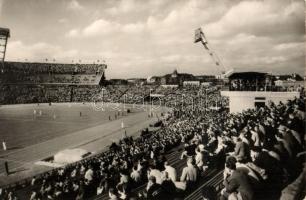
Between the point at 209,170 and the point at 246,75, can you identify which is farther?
the point at 246,75

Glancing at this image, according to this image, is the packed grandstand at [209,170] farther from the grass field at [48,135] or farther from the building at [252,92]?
the building at [252,92]

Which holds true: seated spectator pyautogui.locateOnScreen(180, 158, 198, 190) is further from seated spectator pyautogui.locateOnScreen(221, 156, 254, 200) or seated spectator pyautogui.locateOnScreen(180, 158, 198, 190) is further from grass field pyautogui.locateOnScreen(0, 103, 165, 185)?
grass field pyautogui.locateOnScreen(0, 103, 165, 185)

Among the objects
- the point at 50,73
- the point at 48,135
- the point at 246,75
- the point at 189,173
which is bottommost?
the point at 48,135

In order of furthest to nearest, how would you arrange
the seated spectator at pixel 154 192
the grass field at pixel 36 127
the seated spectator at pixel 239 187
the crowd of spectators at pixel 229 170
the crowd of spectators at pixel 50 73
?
1. the crowd of spectators at pixel 50 73
2. the grass field at pixel 36 127
3. the seated spectator at pixel 154 192
4. the crowd of spectators at pixel 229 170
5. the seated spectator at pixel 239 187

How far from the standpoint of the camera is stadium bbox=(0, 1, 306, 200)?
20.8ft

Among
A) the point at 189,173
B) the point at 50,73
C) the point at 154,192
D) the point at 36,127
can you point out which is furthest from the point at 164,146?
the point at 50,73

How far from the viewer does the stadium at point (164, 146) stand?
6336 millimetres

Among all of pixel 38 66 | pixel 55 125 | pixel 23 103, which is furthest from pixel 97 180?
pixel 38 66

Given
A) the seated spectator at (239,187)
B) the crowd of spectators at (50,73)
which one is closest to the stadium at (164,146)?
the seated spectator at (239,187)

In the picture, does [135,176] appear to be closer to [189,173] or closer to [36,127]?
[189,173]

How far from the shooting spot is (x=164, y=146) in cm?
1493

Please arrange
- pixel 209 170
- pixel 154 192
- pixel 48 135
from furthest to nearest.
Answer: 1. pixel 48 135
2. pixel 209 170
3. pixel 154 192

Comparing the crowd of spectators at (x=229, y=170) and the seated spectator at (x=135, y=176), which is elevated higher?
the crowd of spectators at (x=229, y=170)

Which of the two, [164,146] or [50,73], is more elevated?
[50,73]
